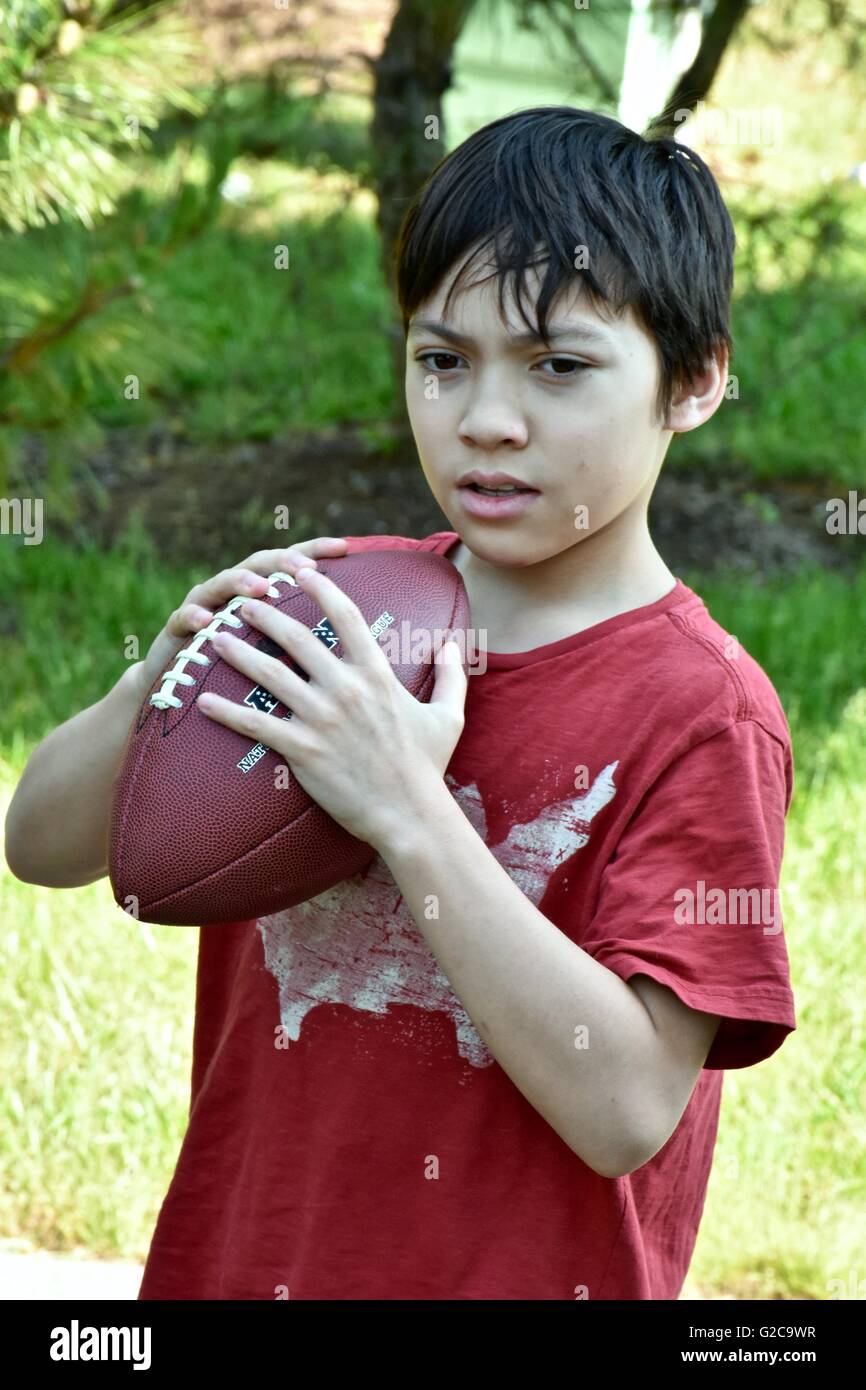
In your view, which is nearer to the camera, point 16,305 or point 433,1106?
point 433,1106

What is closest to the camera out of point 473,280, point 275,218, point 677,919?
point 677,919

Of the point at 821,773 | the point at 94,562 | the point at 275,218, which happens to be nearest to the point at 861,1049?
the point at 821,773

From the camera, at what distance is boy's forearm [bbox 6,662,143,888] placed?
1.86 metres

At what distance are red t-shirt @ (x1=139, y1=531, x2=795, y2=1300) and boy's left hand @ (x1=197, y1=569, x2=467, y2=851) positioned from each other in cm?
13

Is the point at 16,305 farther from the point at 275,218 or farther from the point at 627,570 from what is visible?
the point at 275,218

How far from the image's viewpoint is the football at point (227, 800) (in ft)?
5.35

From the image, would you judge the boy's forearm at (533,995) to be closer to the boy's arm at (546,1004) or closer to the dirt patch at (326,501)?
the boy's arm at (546,1004)

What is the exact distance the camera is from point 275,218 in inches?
331

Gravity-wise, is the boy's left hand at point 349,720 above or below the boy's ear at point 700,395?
below

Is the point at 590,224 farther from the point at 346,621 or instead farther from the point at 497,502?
the point at 346,621

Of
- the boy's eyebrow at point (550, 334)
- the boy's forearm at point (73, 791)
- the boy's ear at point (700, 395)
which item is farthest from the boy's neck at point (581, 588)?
the boy's forearm at point (73, 791)

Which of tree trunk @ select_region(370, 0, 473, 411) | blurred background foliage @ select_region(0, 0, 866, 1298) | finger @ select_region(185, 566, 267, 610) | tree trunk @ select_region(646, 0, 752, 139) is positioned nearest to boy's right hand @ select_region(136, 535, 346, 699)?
finger @ select_region(185, 566, 267, 610)

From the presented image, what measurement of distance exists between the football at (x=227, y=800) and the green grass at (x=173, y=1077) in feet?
4.50

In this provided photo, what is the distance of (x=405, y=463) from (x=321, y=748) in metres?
4.61
